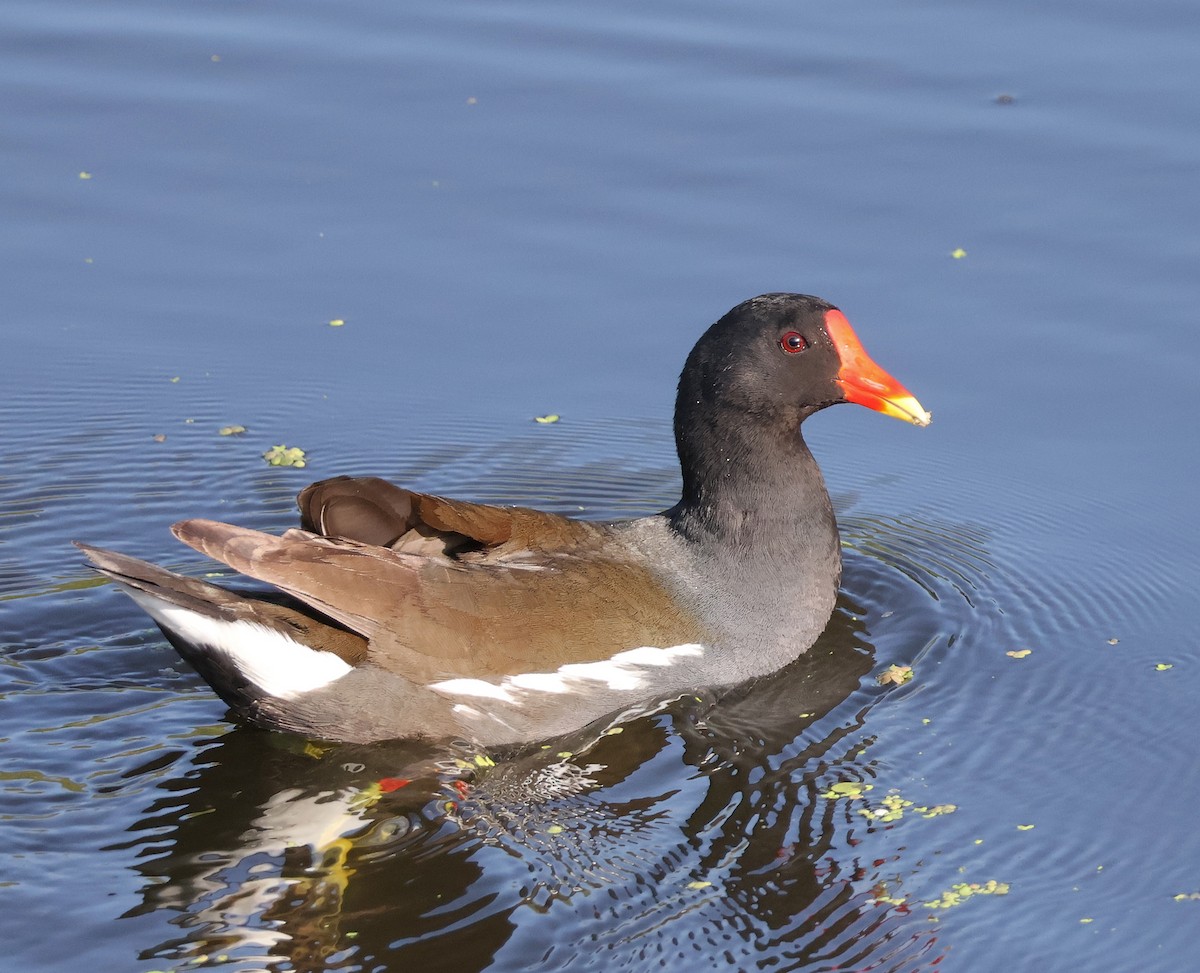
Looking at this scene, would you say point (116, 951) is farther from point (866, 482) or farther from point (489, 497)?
point (866, 482)

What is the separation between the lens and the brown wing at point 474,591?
17.3 feet

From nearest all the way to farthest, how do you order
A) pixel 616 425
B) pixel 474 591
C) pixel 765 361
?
pixel 474 591
pixel 765 361
pixel 616 425

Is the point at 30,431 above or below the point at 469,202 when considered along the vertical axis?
below

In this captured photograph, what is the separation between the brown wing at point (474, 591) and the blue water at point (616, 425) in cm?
36

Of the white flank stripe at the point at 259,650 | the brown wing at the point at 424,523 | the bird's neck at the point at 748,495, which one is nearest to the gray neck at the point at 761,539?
the bird's neck at the point at 748,495

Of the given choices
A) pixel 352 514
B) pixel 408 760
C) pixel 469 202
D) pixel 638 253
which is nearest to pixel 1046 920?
pixel 408 760

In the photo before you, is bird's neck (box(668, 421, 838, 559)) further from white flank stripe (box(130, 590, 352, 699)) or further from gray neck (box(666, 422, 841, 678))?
white flank stripe (box(130, 590, 352, 699))

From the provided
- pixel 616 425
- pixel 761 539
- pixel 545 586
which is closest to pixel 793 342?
pixel 761 539

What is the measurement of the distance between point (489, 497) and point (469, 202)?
93.0 inches

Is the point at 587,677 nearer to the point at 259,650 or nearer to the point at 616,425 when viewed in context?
the point at 259,650

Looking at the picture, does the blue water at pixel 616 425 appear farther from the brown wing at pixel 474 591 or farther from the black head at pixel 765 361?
the black head at pixel 765 361

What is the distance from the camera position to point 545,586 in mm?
5562

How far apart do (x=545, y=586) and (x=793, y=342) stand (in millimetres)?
1285

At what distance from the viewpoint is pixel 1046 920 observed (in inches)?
186
